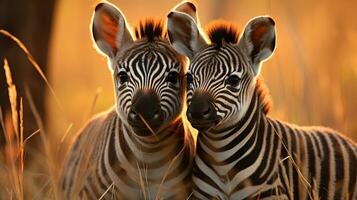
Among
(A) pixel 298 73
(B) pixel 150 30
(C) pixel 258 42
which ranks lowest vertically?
(A) pixel 298 73

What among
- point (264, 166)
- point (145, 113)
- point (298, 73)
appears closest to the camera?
point (145, 113)

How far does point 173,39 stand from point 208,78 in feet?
2.32

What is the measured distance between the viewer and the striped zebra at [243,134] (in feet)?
28.0

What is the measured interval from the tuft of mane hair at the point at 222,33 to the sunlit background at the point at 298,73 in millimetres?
564

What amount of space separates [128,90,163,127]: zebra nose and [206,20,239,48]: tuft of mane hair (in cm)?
78

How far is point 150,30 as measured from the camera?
941cm

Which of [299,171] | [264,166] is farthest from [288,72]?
[299,171]

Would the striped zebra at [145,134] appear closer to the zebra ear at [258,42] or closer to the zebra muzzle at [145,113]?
the zebra muzzle at [145,113]

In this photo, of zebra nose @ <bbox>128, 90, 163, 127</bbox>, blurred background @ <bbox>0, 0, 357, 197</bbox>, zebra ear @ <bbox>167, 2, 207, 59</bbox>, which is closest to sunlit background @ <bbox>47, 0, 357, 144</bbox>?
blurred background @ <bbox>0, 0, 357, 197</bbox>

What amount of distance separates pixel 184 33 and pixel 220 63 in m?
0.60

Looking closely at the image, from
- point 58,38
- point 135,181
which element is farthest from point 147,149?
point 58,38

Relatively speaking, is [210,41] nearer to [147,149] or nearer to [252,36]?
[252,36]

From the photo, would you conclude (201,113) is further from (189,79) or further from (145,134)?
(145,134)

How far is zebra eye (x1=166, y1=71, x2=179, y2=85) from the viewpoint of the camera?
9016mm
